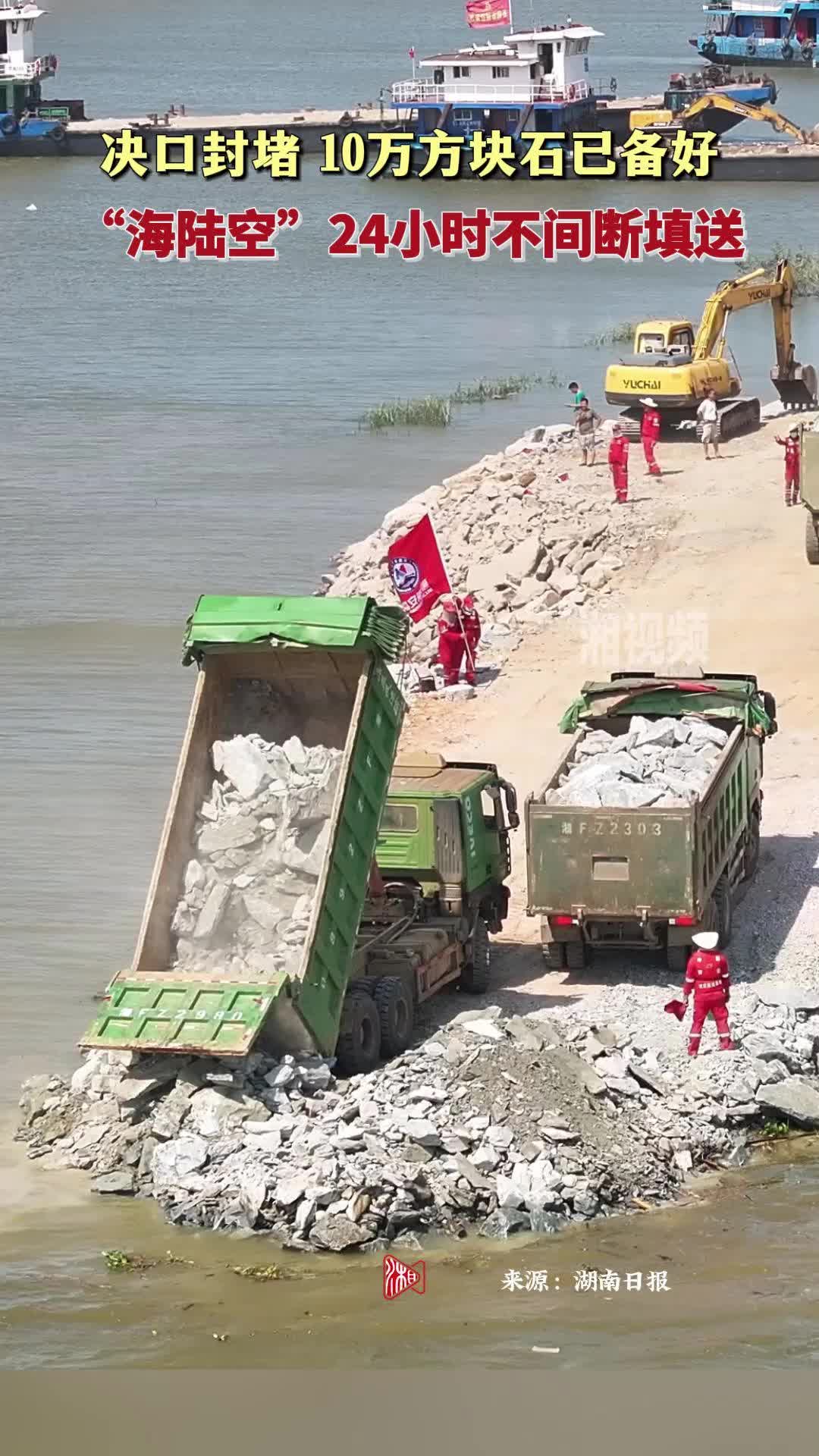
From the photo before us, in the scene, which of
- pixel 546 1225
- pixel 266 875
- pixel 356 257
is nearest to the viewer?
pixel 546 1225

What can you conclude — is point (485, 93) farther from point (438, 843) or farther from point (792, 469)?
point (438, 843)

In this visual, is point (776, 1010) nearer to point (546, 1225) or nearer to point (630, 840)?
point (630, 840)

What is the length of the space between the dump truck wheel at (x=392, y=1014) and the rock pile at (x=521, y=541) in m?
12.0

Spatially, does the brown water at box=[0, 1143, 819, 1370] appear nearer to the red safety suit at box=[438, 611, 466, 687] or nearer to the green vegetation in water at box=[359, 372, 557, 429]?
the red safety suit at box=[438, 611, 466, 687]

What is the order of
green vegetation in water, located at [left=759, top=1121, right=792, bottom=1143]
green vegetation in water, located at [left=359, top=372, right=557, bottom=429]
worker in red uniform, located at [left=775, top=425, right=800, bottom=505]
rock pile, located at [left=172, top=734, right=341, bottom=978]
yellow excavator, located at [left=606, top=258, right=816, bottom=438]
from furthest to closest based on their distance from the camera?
green vegetation in water, located at [left=359, top=372, right=557, bottom=429]
yellow excavator, located at [left=606, top=258, right=816, bottom=438]
worker in red uniform, located at [left=775, top=425, right=800, bottom=505]
rock pile, located at [left=172, top=734, right=341, bottom=978]
green vegetation in water, located at [left=759, top=1121, right=792, bottom=1143]

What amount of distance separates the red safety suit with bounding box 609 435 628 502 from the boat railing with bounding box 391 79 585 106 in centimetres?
5337

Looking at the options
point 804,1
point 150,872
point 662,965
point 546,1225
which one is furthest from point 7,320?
point 804,1

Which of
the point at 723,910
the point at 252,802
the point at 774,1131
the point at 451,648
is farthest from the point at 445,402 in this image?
the point at 774,1131

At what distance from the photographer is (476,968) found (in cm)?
1989

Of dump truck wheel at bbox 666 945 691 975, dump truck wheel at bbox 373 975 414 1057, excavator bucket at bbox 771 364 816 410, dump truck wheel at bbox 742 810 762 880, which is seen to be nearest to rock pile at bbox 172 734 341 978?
dump truck wheel at bbox 373 975 414 1057

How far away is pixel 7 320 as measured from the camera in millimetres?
64500

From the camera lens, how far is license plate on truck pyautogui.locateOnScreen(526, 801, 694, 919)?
1892 cm

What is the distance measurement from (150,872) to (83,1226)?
26.3ft

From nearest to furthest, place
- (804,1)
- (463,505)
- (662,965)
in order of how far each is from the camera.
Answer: (662,965), (463,505), (804,1)
